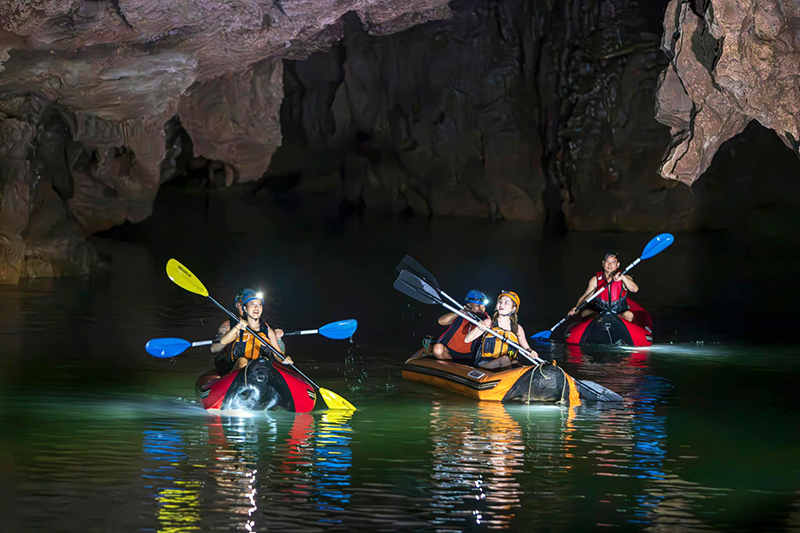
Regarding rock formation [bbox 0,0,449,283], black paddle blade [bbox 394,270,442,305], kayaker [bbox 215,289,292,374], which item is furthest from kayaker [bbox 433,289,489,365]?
rock formation [bbox 0,0,449,283]

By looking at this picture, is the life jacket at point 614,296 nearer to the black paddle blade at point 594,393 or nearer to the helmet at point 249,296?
the black paddle blade at point 594,393

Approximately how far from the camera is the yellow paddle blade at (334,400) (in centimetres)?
904

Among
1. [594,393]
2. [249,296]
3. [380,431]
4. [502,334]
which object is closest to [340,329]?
[249,296]

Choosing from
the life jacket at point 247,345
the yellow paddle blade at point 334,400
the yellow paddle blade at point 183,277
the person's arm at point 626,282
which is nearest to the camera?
the yellow paddle blade at point 334,400

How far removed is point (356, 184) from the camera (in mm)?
35438

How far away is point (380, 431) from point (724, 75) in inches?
171

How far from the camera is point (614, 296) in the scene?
13.3 metres

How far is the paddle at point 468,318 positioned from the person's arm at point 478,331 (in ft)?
0.16

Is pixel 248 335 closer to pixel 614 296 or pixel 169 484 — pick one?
pixel 169 484

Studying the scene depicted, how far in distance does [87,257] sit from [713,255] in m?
12.5

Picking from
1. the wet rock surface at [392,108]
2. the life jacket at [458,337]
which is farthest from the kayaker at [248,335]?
the wet rock surface at [392,108]

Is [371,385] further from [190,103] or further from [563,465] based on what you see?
[190,103]

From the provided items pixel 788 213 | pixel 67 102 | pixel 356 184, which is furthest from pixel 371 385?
pixel 356 184

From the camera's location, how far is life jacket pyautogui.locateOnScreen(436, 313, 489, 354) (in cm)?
1064
